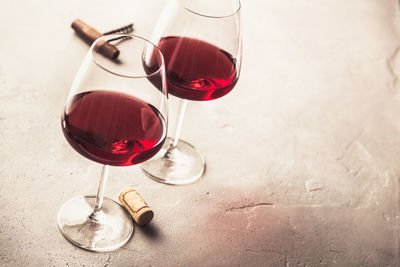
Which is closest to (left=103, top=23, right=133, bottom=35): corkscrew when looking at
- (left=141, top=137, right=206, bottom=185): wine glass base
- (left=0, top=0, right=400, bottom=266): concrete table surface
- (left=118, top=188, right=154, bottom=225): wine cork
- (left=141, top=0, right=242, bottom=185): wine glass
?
(left=0, top=0, right=400, bottom=266): concrete table surface

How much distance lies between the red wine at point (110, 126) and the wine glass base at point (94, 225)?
0.25 m

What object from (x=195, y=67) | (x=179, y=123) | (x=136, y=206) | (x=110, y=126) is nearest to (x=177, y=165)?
(x=179, y=123)

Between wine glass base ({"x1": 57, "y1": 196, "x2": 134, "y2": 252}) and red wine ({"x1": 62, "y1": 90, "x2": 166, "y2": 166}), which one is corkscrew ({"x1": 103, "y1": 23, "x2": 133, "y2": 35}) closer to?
wine glass base ({"x1": 57, "y1": 196, "x2": 134, "y2": 252})

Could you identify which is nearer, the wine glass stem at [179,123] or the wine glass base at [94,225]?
the wine glass base at [94,225]

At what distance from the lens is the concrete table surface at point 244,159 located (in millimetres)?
1241

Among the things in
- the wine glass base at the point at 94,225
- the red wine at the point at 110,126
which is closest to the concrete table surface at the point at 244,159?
the wine glass base at the point at 94,225

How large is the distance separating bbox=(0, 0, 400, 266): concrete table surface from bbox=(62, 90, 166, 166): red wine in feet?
0.94

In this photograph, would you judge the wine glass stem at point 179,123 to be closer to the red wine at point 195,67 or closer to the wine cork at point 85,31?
the red wine at point 195,67

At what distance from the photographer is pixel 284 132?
1697 millimetres

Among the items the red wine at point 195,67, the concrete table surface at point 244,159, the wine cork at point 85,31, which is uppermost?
the red wine at point 195,67

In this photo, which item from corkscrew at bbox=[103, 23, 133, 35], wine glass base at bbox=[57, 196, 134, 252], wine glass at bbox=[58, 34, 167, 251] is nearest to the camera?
wine glass at bbox=[58, 34, 167, 251]

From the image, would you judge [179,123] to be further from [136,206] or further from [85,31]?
[85,31]

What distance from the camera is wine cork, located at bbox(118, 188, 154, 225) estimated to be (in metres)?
1.24

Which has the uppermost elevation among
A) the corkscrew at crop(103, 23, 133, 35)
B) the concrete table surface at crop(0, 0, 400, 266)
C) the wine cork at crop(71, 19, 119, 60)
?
the wine cork at crop(71, 19, 119, 60)
